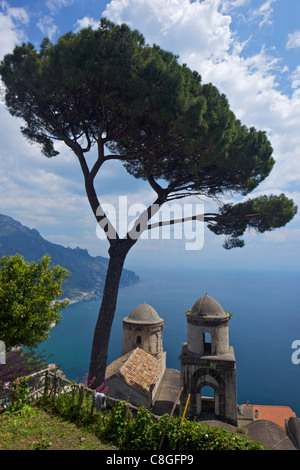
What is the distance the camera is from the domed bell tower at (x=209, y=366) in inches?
524

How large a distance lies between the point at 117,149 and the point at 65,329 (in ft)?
274

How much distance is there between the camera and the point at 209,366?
13586 mm

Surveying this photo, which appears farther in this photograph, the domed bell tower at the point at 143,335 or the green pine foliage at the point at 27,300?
the domed bell tower at the point at 143,335

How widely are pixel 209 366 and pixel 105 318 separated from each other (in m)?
6.76

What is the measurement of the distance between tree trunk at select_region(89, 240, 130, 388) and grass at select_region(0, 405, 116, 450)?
2.83 metres

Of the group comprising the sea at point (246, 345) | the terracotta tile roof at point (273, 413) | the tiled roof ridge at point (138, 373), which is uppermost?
the tiled roof ridge at point (138, 373)

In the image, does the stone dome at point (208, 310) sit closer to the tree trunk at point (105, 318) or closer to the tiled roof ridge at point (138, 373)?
the tiled roof ridge at point (138, 373)

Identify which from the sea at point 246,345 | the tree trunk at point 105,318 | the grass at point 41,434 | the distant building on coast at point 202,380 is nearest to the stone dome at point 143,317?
the distant building on coast at point 202,380

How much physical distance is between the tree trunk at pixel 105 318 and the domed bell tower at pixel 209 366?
18.4 ft

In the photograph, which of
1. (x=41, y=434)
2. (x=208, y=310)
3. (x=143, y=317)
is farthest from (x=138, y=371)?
(x=41, y=434)

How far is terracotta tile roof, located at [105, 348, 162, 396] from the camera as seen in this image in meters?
14.8

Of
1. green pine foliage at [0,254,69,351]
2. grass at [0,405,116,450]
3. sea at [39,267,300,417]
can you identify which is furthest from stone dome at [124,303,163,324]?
grass at [0,405,116,450]

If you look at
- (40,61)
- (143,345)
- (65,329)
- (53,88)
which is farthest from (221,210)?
(65,329)

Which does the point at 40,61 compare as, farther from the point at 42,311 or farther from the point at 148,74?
the point at 42,311
